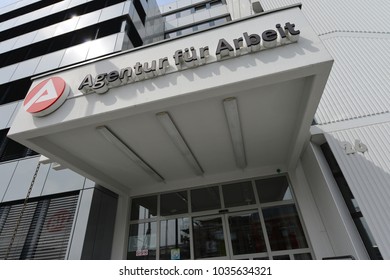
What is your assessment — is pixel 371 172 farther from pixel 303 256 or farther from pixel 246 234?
pixel 246 234

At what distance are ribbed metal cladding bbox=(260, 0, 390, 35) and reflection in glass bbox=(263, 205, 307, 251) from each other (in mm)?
5758

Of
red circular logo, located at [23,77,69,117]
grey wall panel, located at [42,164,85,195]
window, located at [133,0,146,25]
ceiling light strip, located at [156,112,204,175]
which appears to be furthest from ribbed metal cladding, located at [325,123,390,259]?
window, located at [133,0,146,25]

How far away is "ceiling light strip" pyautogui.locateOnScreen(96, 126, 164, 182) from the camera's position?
4.49 meters

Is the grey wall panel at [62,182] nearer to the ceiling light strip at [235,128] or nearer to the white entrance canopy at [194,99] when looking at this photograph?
the white entrance canopy at [194,99]

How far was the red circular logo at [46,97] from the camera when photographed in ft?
13.5

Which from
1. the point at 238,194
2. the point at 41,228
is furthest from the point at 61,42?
the point at 238,194

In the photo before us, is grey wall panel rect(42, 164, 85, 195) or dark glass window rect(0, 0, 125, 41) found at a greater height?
dark glass window rect(0, 0, 125, 41)

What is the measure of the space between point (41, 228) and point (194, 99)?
6.21 metres

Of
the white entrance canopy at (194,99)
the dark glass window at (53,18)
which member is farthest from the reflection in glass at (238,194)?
the dark glass window at (53,18)

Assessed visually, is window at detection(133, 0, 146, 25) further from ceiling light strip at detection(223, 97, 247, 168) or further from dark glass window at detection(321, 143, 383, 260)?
dark glass window at detection(321, 143, 383, 260)

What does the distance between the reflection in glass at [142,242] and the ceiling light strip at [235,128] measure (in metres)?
3.22
